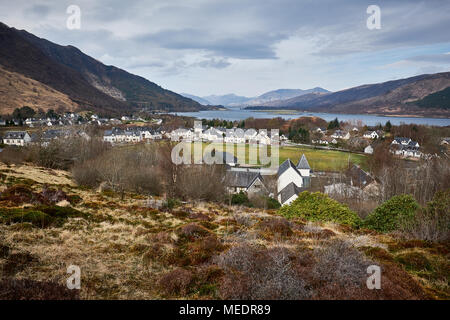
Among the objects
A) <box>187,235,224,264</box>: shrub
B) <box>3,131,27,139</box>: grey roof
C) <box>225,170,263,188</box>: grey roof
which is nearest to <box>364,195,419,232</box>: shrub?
<box>187,235,224,264</box>: shrub

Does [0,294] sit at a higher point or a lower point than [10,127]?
lower

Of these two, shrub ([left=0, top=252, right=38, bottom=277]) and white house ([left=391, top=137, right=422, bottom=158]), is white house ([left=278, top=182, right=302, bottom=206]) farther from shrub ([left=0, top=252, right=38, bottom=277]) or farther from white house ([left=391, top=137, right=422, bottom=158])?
white house ([left=391, top=137, right=422, bottom=158])

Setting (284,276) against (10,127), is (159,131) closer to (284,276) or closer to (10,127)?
(10,127)

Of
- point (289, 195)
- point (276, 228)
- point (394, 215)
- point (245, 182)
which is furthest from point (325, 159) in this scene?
point (276, 228)

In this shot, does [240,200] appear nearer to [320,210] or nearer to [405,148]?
[320,210]

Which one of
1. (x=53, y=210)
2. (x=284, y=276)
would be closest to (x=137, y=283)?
(x=284, y=276)
